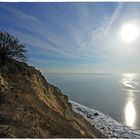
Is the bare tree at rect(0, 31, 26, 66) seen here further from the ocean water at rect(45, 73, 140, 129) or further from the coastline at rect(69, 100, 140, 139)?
the coastline at rect(69, 100, 140, 139)

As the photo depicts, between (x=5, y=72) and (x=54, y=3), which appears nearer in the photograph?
(x=54, y=3)

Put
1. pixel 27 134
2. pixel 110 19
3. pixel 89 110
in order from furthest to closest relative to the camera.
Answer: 1. pixel 89 110
2. pixel 110 19
3. pixel 27 134

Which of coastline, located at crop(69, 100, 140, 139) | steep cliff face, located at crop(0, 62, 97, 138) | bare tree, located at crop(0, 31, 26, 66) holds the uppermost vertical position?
bare tree, located at crop(0, 31, 26, 66)

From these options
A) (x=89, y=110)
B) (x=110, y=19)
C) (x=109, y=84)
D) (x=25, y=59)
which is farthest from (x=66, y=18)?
(x=89, y=110)

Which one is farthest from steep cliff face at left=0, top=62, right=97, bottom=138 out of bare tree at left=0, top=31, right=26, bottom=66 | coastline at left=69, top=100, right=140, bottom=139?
coastline at left=69, top=100, right=140, bottom=139

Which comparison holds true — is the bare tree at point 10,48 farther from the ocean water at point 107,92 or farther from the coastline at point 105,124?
the coastline at point 105,124

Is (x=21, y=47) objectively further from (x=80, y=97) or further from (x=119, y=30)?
(x=80, y=97)
